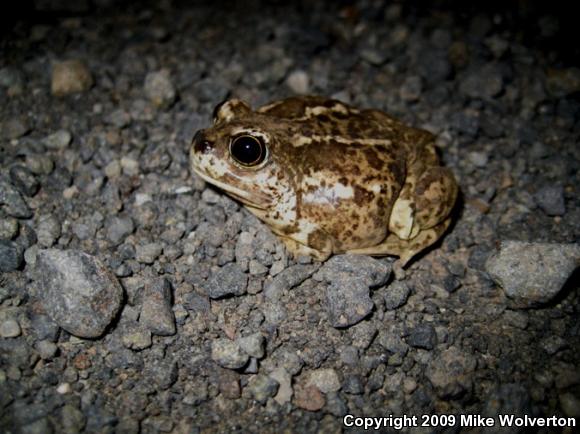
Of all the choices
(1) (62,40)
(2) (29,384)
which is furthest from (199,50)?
(2) (29,384)

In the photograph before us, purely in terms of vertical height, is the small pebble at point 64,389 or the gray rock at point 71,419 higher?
the small pebble at point 64,389

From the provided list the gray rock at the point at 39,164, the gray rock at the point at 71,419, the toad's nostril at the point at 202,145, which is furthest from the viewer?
the gray rock at the point at 39,164

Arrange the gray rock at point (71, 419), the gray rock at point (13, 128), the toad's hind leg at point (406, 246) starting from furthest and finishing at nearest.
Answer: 1. the gray rock at point (13, 128)
2. the toad's hind leg at point (406, 246)
3. the gray rock at point (71, 419)

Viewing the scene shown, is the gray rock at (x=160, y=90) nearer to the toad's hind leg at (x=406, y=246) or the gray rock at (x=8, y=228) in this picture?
the gray rock at (x=8, y=228)

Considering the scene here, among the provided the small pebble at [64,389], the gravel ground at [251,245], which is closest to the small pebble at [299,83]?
the gravel ground at [251,245]

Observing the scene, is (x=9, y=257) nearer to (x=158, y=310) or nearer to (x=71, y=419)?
(x=158, y=310)

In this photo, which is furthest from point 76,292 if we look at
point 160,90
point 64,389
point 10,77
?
point 10,77

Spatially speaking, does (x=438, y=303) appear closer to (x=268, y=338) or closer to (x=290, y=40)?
(x=268, y=338)

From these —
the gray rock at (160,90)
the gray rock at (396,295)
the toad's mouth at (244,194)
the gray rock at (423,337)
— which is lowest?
the gray rock at (423,337)
